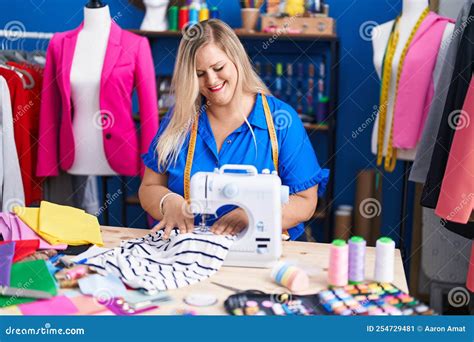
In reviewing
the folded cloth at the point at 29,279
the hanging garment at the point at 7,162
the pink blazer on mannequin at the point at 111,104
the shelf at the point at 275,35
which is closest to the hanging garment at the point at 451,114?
the shelf at the point at 275,35

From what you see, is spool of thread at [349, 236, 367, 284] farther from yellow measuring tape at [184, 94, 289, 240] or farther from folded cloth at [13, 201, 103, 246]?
folded cloth at [13, 201, 103, 246]

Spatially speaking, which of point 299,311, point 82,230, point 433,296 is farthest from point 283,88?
point 299,311

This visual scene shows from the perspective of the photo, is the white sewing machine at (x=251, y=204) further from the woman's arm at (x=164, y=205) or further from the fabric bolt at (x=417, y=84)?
the fabric bolt at (x=417, y=84)

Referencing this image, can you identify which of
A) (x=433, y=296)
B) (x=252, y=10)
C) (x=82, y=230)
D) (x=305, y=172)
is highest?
(x=252, y=10)

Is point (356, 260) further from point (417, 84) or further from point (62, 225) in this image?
point (417, 84)

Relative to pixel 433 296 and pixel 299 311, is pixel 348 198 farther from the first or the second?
pixel 299 311

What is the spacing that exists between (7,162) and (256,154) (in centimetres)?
149

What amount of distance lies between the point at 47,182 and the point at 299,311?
226cm

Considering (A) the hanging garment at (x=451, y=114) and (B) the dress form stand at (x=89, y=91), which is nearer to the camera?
(A) the hanging garment at (x=451, y=114)

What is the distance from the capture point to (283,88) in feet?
13.2

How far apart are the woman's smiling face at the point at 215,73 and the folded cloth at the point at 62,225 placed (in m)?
0.58

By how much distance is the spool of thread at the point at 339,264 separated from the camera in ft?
5.62

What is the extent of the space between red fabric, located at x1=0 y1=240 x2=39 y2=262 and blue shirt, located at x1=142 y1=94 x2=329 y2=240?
0.54m

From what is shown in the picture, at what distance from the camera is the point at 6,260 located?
1791 mm
